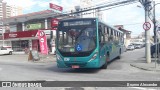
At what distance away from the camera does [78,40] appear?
13.0 metres

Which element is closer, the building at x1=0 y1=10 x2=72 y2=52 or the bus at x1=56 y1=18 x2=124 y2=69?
the bus at x1=56 y1=18 x2=124 y2=69

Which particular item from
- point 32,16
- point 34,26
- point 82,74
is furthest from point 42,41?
point 32,16

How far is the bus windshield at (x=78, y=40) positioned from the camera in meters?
13.0

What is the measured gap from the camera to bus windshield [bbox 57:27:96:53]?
512 inches

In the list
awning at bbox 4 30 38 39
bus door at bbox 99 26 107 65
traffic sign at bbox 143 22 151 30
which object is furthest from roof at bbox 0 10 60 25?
bus door at bbox 99 26 107 65

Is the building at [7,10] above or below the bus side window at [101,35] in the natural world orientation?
above

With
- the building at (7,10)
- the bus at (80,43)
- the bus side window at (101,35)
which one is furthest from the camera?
the building at (7,10)

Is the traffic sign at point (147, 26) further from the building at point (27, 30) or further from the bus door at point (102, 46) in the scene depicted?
the building at point (27, 30)

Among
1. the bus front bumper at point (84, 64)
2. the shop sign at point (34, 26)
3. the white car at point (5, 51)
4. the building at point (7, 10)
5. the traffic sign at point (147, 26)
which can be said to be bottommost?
the white car at point (5, 51)

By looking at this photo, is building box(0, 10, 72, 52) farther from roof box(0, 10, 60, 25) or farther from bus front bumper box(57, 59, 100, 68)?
bus front bumper box(57, 59, 100, 68)

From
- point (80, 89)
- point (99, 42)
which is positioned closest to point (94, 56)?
Answer: point (99, 42)

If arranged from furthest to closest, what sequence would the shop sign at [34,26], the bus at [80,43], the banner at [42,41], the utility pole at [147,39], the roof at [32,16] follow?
the shop sign at [34,26], the roof at [32,16], the banner at [42,41], the utility pole at [147,39], the bus at [80,43]

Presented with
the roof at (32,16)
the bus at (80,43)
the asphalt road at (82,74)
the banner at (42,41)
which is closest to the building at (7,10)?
the roof at (32,16)

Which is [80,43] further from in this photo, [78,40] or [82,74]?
[82,74]
